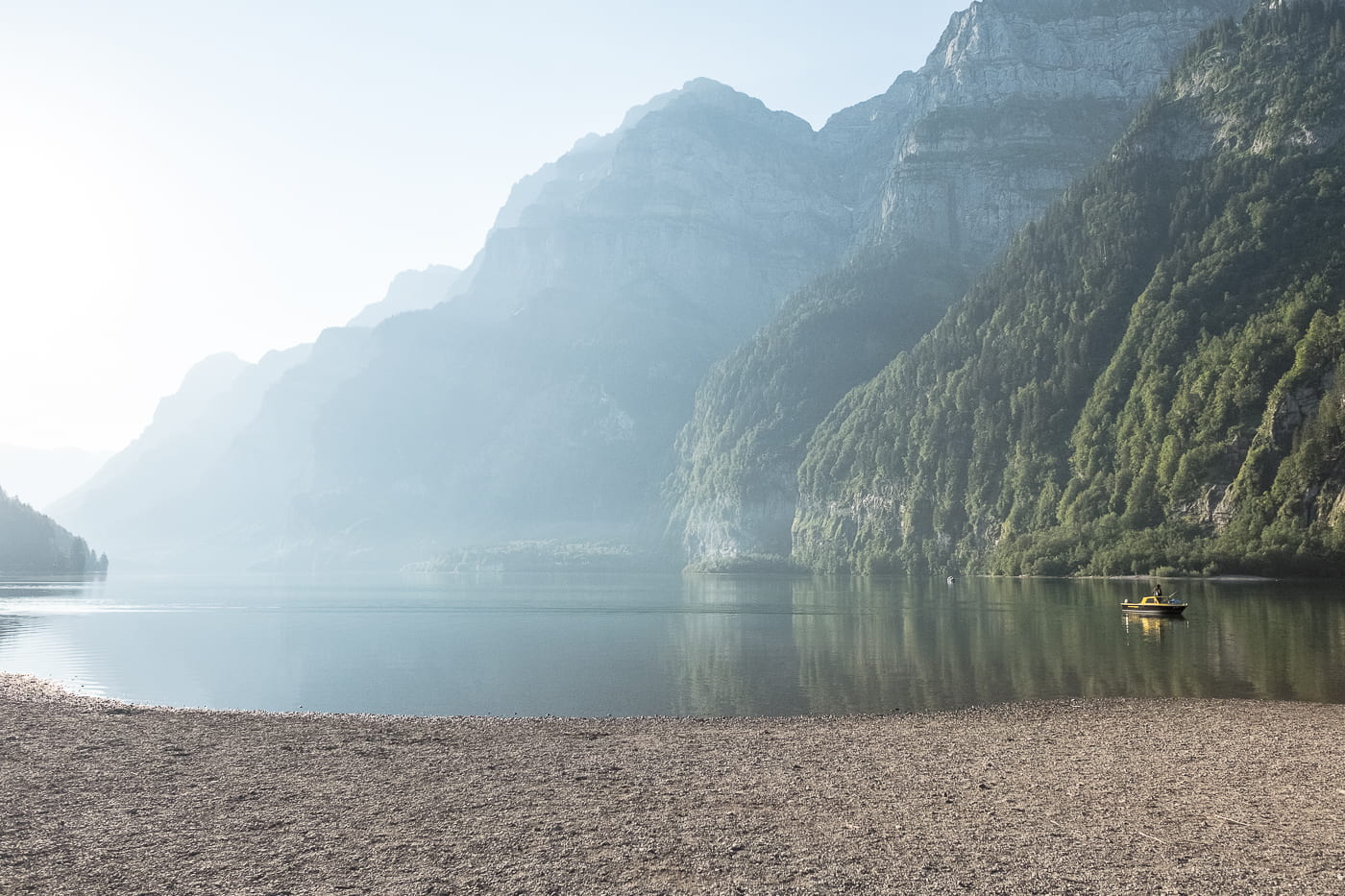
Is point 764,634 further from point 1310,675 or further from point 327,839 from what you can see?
point 327,839

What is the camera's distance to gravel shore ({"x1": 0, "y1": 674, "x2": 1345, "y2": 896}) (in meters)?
16.8

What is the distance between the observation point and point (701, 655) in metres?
60.8

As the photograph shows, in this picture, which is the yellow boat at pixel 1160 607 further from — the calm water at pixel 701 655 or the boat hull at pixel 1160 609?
the calm water at pixel 701 655

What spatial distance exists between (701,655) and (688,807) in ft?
130

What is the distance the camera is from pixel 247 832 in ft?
65.0

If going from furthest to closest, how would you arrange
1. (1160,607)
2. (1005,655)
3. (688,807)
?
(1160,607) → (1005,655) → (688,807)

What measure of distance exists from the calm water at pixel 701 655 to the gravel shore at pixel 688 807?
8649mm

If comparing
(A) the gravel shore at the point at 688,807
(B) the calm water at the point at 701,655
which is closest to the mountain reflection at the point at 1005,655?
(B) the calm water at the point at 701,655

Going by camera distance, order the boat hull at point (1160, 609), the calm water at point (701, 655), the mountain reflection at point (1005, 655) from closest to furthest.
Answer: the mountain reflection at point (1005, 655) < the calm water at point (701, 655) < the boat hull at point (1160, 609)

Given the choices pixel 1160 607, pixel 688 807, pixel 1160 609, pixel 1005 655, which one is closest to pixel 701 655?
pixel 1005 655

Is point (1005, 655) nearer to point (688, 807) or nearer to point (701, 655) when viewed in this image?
point (701, 655)

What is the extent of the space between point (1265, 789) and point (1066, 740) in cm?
709

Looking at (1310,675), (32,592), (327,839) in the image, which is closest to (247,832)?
(327,839)

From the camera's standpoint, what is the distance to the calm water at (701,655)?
1695 inches
